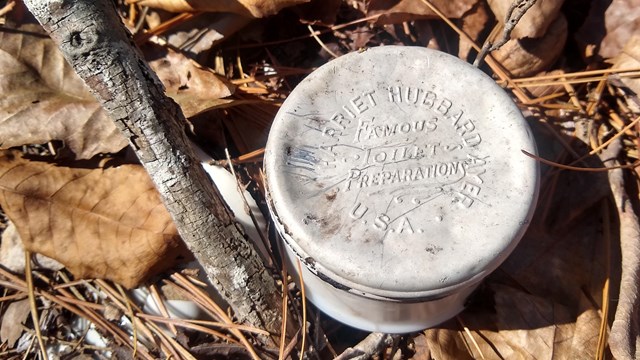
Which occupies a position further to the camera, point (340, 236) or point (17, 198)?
point (17, 198)

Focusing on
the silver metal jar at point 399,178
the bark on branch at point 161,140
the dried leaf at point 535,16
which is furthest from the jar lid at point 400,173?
the dried leaf at point 535,16

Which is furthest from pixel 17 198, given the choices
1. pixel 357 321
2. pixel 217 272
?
pixel 357 321

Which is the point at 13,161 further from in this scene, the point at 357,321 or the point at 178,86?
the point at 357,321

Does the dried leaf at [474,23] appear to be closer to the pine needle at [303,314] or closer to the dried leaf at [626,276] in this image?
the dried leaf at [626,276]

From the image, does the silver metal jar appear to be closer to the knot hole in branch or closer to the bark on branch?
the bark on branch

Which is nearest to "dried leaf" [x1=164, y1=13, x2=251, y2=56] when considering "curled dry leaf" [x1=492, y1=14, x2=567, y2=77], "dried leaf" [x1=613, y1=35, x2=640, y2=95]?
"curled dry leaf" [x1=492, y1=14, x2=567, y2=77]

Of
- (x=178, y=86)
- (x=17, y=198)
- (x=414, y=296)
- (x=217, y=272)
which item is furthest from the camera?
(x=178, y=86)
